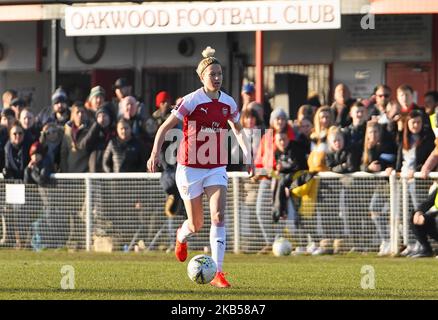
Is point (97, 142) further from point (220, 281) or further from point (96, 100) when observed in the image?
point (220, 281)

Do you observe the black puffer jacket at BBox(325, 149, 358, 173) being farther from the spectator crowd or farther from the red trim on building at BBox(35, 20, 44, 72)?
the red trim on building at BBox(35, 20, 44, 72)

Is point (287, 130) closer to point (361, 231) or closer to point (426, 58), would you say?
point (361, 231)

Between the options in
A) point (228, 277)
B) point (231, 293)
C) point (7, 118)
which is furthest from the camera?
point (7, 118)

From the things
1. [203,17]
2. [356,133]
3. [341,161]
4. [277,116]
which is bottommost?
[341,161]

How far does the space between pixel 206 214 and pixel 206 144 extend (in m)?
5.28

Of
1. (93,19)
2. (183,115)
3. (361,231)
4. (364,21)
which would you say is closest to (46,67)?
(93,19)

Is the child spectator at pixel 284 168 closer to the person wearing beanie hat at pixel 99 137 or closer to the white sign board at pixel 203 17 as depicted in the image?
the person wearing beanie hat at pixel 99 137

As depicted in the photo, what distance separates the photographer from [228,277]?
44.5ft

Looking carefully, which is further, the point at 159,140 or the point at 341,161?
the point at 341,161

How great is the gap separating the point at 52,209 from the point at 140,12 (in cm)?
398

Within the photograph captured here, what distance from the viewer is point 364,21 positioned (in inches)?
885

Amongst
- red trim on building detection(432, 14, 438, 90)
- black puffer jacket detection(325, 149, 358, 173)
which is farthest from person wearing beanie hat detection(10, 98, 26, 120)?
red trim on building detection(432, 14, 438, 90)

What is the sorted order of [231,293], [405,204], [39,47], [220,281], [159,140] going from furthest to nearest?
[39,47] → [405,204] → [159,140] → [220,281] → [231,293]

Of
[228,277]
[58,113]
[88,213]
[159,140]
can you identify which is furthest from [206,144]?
[58,113]
